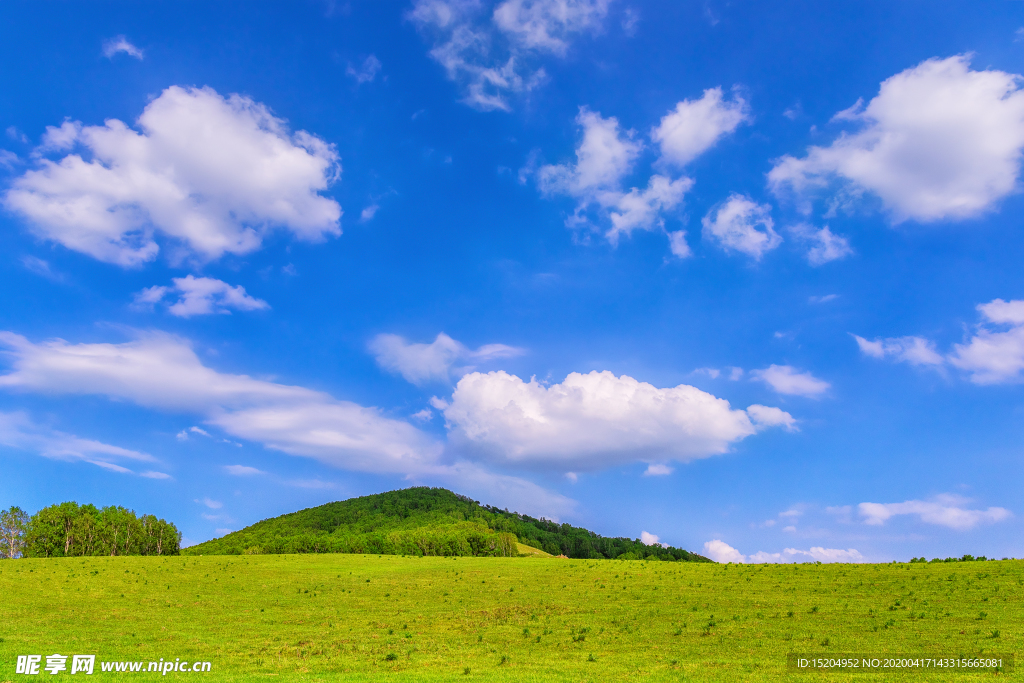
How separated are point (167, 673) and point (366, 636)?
9501mm

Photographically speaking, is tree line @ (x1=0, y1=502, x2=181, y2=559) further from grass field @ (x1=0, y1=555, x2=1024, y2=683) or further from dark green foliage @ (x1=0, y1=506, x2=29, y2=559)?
grass field @ (x1=0, y1=555, x2=1024, y2=683)

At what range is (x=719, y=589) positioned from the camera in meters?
39.5

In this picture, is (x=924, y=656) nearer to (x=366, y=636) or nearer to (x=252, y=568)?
(x=366, y=636)

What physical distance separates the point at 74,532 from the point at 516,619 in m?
119

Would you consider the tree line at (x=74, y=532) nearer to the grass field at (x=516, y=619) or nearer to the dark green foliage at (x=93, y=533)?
the dark green foliage at (x=93, y=533)

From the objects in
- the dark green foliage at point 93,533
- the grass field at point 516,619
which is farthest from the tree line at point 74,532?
the grass field at point 516,619

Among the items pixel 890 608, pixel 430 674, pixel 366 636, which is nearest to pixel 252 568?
pixel 366 636

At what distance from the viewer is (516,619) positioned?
106 ft

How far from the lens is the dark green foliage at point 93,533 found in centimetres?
10369

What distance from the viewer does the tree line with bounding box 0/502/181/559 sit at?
102 m

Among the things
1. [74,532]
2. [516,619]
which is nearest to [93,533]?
[74,532]

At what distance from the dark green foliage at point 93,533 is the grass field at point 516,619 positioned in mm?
67139

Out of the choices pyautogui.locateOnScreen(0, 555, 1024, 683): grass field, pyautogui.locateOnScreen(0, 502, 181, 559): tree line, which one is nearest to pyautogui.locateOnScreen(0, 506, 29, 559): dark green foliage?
pyautogui.locateOnScreen(0, 502, 181, 559): tree line

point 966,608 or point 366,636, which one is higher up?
point 966,608
